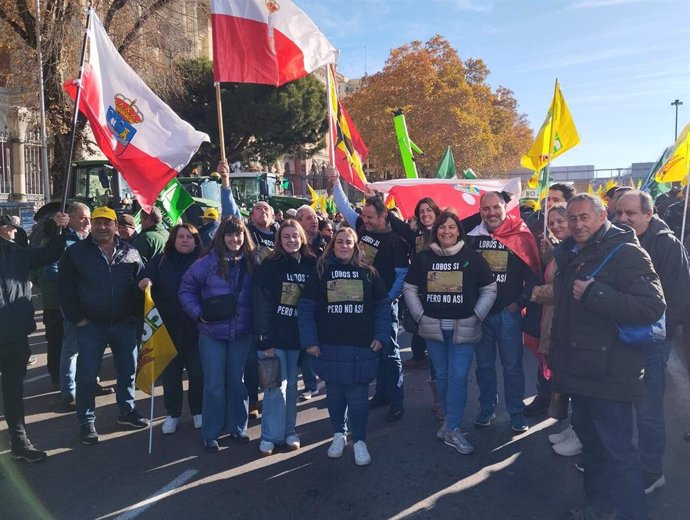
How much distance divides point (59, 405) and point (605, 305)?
201 inches

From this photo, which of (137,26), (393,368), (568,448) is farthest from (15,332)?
(137,26)

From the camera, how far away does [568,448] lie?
4273 millimetres

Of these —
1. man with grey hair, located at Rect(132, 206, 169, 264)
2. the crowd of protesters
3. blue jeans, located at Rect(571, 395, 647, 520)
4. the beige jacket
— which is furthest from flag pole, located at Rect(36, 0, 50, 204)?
blue jeans, located at Rect(571, 395, 647, 520)

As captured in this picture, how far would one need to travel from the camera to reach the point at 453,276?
14.0 ft

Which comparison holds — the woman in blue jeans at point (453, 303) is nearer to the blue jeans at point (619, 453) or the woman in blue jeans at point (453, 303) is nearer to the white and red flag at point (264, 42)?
the blue jeans at point (619, 453)

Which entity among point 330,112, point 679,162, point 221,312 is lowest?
point 221,312

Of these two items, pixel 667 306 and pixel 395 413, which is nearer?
pixel 667 306

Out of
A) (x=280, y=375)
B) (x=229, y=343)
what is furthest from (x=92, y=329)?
(x=280, y=375)

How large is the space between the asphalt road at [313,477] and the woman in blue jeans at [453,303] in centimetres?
41

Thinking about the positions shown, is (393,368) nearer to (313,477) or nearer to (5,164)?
(313,477)

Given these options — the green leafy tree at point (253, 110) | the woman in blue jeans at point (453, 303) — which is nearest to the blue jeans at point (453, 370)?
the woman in blue jeans at point (453, 303)

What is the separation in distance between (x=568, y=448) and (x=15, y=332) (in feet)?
14.2

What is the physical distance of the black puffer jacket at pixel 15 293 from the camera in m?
4.07

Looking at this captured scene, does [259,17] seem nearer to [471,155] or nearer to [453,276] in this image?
[453,276]
